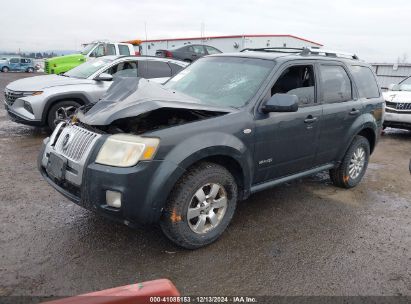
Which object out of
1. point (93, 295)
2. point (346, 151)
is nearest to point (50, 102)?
point (346, 151)

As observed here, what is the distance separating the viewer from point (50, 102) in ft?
22.8

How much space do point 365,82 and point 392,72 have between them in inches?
451

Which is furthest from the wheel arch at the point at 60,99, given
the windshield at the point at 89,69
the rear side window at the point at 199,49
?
the rear side window at the point at 199,49

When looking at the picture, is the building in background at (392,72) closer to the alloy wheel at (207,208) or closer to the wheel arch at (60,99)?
the wheel arch at (60,99)

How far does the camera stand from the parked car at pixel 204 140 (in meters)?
2.86

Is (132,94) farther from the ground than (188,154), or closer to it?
farther from the ground

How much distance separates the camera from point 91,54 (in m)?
15.5

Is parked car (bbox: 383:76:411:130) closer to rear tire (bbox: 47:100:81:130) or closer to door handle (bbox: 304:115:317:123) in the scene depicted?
door handle (bbox: 304:115:317:123)

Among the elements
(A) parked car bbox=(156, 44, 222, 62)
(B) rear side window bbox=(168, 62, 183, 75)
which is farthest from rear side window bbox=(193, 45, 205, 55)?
(B) rear side window bbox=(168, 62, 183, 75)

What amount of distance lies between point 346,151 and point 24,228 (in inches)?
156

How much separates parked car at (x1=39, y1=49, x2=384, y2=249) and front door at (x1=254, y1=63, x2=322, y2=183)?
0.04ft

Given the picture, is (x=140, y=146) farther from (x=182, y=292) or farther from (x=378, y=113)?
(x=378, y=113)

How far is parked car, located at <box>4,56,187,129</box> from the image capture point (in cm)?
691

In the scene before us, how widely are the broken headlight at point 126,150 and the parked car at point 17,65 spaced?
1509 inches
